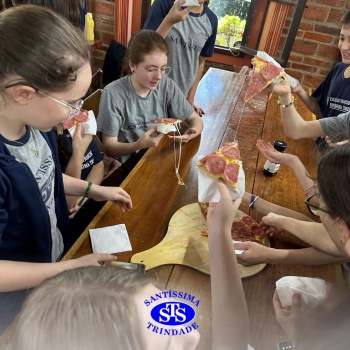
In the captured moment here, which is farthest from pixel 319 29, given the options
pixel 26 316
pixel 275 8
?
pixel 26 316

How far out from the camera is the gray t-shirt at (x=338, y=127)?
1.64 m

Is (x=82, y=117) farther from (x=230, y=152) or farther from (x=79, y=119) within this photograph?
(x=230, y=152)

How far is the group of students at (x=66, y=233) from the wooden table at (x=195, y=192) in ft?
0.17

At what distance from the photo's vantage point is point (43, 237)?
102 cm

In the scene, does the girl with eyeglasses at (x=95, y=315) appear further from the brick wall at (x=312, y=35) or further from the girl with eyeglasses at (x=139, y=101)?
the brick wall at (x=312, y=35)

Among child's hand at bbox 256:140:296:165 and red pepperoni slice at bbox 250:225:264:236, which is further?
child's hand at bbox 256:140:296:165

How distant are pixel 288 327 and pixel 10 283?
75 cm

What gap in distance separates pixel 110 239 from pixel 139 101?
94 cm

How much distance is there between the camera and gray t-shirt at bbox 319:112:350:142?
5.36ft

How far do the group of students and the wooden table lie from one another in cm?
5

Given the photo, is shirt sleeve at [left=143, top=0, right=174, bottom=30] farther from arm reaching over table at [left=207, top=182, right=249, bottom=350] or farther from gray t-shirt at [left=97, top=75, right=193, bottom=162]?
arm reaching over table at [left=207, top=182, right=249, bottom=350]

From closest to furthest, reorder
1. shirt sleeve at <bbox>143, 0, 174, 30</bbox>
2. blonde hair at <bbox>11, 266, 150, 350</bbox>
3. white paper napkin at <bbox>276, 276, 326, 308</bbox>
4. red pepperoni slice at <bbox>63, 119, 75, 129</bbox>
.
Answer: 1. blonde hair at <bbox>11, 266, 150, 350</bbox>
2. white paper napkin at <bbox>276, 276, 326, 308</bbox>
3. red pepperoni slice at <bbox>63, 119, 75, 129</bbox>
4. shirt sleeve at <bbox>143, 0, 174, 30</bbox>

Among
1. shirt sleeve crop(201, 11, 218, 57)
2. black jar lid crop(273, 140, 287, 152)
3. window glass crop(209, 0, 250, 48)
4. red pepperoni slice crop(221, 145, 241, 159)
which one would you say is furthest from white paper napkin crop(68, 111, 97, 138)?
window glass crop(209, 0, 250, 48)

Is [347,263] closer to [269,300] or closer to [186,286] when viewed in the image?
[269,300]
